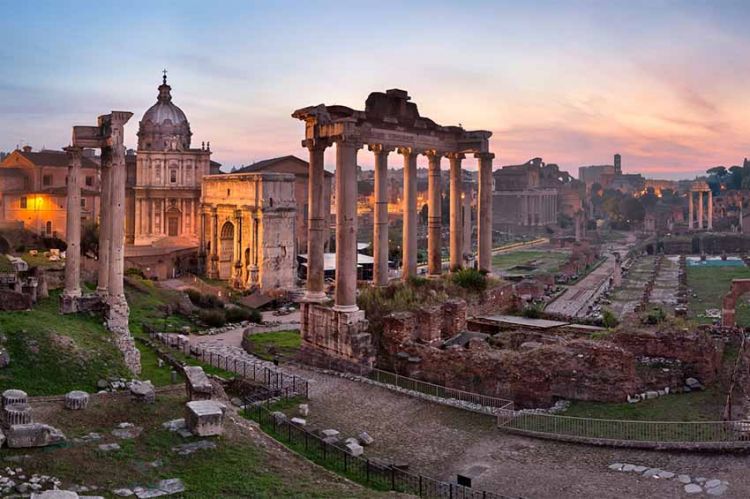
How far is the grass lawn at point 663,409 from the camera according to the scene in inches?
705

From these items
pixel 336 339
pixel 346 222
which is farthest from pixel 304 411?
pixel 346 222

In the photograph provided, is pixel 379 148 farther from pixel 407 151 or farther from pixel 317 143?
pixel 317 143

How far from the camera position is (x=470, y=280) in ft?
96.2

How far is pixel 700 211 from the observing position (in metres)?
142

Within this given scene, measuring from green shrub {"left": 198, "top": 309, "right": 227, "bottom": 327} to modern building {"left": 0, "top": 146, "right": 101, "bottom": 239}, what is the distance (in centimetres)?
2790

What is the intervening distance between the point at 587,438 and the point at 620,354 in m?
3.56

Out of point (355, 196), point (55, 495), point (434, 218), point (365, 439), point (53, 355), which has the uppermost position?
point (355, 196)

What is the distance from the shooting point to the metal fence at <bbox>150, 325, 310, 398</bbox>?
21.2 meters

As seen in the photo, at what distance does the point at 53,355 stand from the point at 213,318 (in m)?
17.3

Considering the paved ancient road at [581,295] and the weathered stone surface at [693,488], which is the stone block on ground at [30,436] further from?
the paved ancient road at [581,295]

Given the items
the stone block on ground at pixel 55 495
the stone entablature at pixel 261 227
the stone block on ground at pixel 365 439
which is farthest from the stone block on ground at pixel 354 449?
the stone entablature at pixel 261 227

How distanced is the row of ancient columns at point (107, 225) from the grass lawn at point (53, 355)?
9.20 feet

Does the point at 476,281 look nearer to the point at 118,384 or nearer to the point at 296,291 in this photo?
the point at 118,384

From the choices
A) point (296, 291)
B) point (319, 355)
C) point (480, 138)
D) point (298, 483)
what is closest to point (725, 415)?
point (298, 483)
